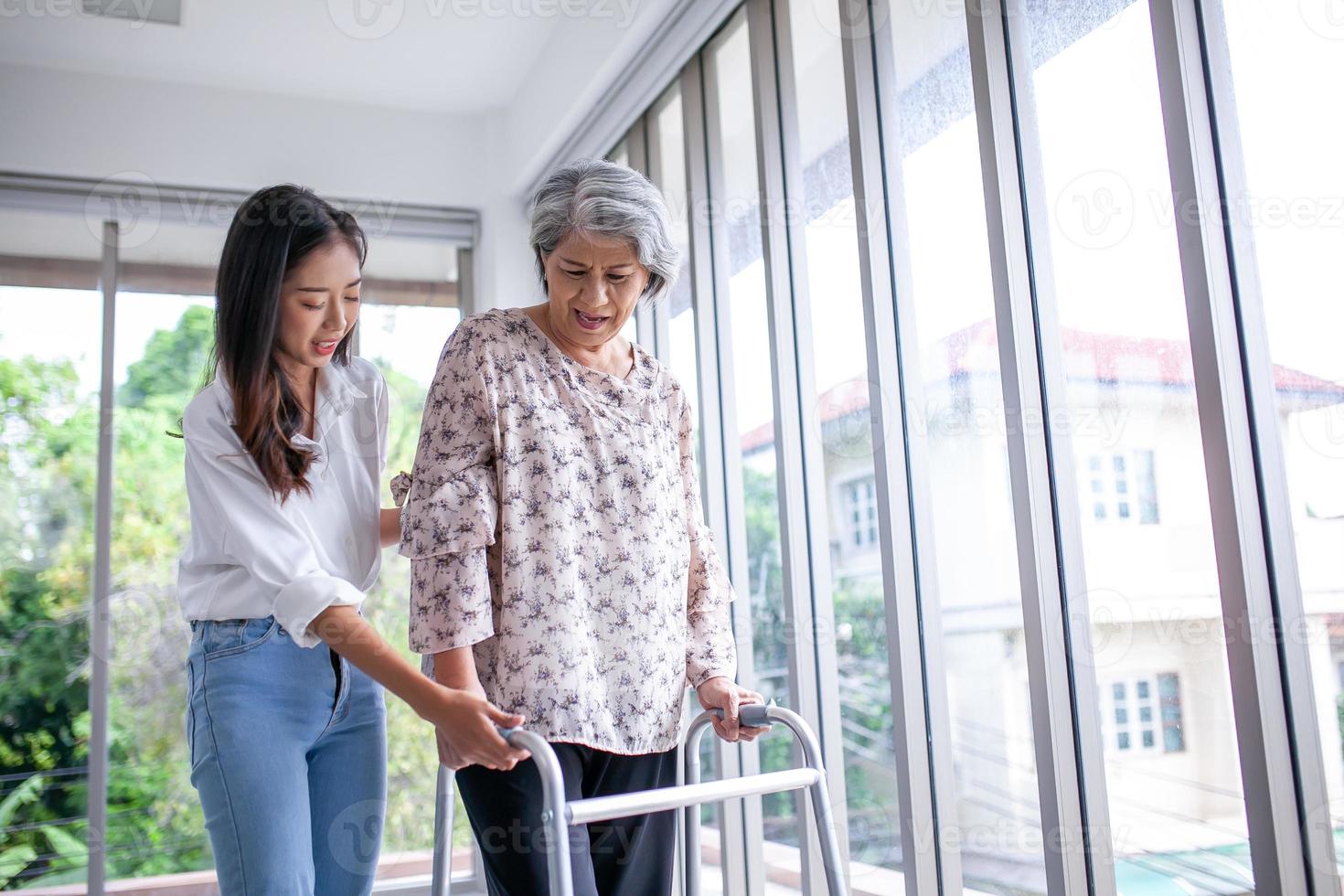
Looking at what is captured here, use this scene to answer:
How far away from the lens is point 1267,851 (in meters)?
1.24

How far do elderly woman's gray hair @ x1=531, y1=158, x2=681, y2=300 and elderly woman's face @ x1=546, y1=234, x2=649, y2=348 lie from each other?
0.01 metres

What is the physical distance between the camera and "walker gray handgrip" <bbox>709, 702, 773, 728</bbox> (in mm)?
1350

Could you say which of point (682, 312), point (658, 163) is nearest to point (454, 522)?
point (682, 312)

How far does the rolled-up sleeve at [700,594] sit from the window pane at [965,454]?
46cm

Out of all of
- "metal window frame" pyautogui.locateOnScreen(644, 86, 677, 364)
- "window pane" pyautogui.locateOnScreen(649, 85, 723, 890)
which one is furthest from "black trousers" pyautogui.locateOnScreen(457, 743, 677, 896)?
"metal window frame" pyautogui.locateOnScreen(644, 86, 677, 364)

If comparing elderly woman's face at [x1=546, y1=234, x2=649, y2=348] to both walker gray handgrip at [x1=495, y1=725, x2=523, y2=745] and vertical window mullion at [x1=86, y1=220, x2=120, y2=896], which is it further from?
vertical window mullion at [x1=86, y1=220, x2=120, y2=896]

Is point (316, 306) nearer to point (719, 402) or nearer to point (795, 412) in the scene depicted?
point (795, 412)

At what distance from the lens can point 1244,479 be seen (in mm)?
1276

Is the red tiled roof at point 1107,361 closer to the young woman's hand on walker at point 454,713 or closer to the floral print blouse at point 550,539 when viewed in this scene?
the floral print blouse at point 550,539

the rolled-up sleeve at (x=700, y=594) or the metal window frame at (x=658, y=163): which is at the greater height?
the metal window frame at (x=658, y=163)

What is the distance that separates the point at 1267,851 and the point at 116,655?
3.12 m

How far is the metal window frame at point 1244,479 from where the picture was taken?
1.22m

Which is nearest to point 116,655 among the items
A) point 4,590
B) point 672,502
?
point 4,590

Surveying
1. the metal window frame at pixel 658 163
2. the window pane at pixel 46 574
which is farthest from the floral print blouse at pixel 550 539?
the window pane at pixel 46 574
